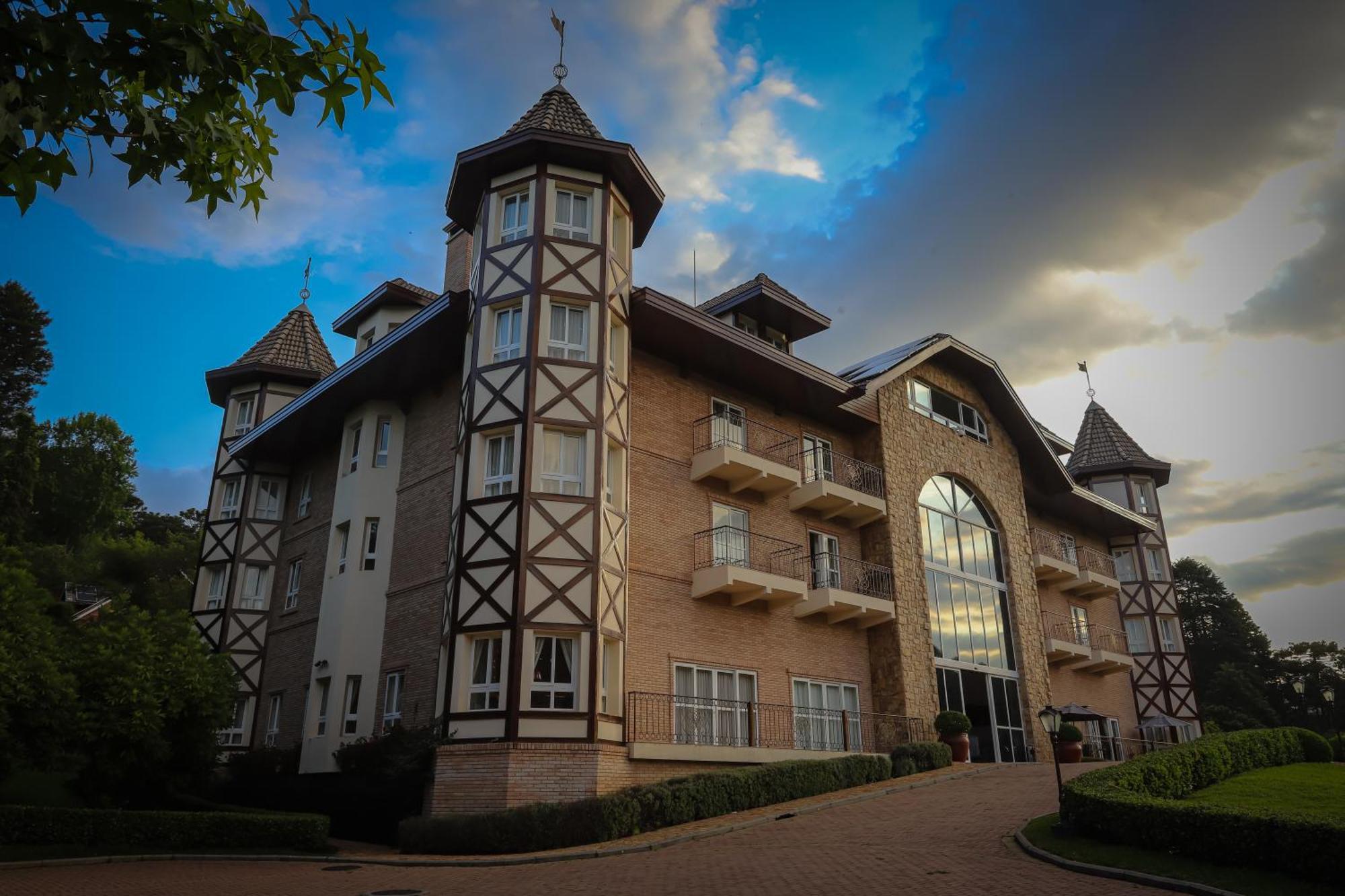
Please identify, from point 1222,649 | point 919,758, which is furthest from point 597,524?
point 1222,649

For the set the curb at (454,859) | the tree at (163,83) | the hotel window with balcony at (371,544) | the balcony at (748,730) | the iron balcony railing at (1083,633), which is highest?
the hotel window with balcony at (371,544)

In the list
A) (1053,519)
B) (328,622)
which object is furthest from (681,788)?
(1053,519)

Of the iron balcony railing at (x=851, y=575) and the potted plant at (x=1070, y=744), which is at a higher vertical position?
the iron balcony railing at (x=851, y=575)

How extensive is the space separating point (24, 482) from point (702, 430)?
96.8ft

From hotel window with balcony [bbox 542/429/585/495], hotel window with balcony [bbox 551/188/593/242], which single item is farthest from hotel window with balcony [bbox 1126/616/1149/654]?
hotel window with balcony [bbox 551/188/593/242]

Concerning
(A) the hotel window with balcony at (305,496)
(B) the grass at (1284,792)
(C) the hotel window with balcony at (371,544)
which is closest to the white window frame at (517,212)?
(C) the hotel window with balcony at (371,544)

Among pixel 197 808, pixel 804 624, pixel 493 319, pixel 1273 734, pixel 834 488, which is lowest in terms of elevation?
pixel 197 808

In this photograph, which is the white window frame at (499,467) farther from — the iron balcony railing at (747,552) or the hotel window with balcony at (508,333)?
the iron balcony railing at (747,552)

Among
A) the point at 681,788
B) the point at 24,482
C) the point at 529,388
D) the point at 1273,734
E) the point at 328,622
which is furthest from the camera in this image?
the point at 24,482

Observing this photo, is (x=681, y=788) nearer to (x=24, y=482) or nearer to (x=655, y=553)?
(x=655, y=553)

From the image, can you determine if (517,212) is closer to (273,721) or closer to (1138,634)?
(273,721)

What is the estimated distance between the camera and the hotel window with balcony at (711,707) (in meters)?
20.4

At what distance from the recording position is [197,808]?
21.3 meters

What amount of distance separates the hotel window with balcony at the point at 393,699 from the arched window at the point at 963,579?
14.4 m
